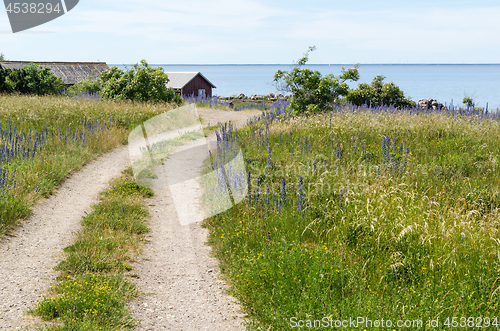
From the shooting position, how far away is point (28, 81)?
81.5ft

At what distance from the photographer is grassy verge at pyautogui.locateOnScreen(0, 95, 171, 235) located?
25.2 feet

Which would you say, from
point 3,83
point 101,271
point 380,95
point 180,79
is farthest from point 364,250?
point 180,79

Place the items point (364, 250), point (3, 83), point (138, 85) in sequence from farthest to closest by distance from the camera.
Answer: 1. point (3, 83)
2. point (138, 85)
3. point (364, 250)

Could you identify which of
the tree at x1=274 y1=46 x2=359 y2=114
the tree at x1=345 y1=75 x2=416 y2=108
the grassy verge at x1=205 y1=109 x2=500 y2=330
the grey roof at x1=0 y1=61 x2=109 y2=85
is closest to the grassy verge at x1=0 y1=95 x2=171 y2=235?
the grassy verge at x1=205 y1=109 x2=500 y2=330

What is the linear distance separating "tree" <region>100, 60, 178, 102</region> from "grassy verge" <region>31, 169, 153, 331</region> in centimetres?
1526

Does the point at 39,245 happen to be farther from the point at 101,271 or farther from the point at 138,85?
the point at 138,85

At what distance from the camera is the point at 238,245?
582 centimetres

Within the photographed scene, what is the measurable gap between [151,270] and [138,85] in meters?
18.9

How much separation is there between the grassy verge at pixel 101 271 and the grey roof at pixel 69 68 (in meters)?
36.1

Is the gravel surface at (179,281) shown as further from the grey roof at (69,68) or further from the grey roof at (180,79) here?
the grey roof at (69,68)

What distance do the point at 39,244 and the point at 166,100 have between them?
18472 mm

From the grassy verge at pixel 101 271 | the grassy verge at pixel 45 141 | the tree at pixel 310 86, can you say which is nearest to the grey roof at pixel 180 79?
the grassy verge at pixel 45 141

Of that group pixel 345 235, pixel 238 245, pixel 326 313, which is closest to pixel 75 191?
pixel 238 245

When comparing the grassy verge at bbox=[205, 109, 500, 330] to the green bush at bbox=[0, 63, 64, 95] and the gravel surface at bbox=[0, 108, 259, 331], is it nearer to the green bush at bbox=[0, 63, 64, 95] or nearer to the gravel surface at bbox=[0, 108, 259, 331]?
the gravel surface at bbox=[0, 108, 259, 331]
